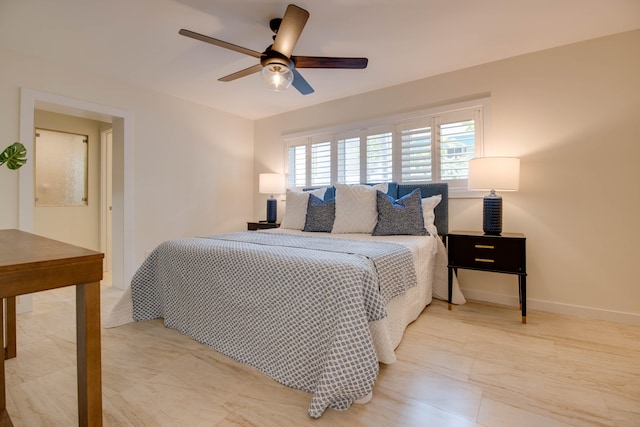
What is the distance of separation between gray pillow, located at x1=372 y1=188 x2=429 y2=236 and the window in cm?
64

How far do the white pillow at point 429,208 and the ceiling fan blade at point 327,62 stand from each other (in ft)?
4.69

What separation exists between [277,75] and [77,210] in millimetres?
3765

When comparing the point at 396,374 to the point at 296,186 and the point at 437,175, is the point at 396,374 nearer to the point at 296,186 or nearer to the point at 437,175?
the point at 437,175

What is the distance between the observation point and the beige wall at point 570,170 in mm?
2355

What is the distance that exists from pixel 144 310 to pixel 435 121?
10.7 feet

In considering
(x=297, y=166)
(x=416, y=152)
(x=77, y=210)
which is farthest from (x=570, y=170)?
(x=77, y=210)

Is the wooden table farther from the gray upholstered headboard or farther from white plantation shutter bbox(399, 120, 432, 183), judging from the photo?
A: white plantation shutter bbox(399, 120, 432, 183)

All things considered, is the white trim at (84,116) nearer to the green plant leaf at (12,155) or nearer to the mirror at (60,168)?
the mirror at (60,168)

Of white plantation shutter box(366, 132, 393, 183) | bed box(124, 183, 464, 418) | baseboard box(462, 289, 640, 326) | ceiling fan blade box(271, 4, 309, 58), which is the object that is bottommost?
baseboard box(462, 289, 640, 326)

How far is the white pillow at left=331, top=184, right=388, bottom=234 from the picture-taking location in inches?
112

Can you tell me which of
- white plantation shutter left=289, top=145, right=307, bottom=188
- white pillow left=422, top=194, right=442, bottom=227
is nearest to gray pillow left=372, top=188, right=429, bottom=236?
white pillow left=422, top=194, right=442, bottom=227

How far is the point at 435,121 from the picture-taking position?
3145 millimetres

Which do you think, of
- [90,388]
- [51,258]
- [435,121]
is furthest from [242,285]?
[435,121]

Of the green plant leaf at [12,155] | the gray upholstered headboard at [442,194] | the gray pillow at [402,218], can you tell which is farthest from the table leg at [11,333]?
the gray upholstered headboard at [442,194]
